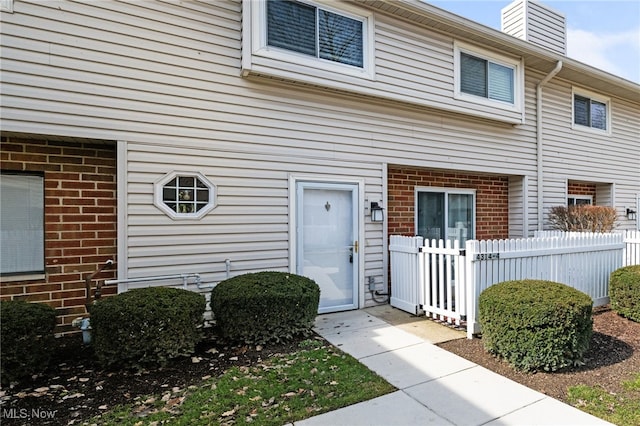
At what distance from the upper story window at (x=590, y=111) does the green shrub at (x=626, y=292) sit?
491cm

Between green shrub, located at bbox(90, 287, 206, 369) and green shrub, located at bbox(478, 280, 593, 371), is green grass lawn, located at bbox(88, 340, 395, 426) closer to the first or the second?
green shrub, located at bbox(90, 287, 206, 369)

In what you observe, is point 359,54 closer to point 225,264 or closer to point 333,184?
point 333,184

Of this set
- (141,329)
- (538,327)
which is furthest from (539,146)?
(141,329)

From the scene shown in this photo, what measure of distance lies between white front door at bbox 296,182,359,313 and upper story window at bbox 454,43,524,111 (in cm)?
330

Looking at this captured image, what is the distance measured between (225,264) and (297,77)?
2.98 m

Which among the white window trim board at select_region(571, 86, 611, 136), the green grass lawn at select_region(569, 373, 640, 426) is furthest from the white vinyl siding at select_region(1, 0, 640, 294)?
the white window trim board at select_region(571, 86, 611, 136)

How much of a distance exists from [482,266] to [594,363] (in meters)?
1.55

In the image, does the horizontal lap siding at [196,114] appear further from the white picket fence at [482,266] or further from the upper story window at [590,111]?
the upper story window at [590,111]

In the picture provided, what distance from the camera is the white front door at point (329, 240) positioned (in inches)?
222

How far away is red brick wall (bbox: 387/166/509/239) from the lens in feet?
22.3

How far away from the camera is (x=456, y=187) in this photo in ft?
25.2

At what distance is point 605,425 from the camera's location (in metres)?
2.68

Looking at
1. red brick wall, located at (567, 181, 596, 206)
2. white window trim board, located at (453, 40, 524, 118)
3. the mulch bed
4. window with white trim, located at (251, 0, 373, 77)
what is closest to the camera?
the mulch bed

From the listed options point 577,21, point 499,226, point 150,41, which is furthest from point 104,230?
point 577,21
